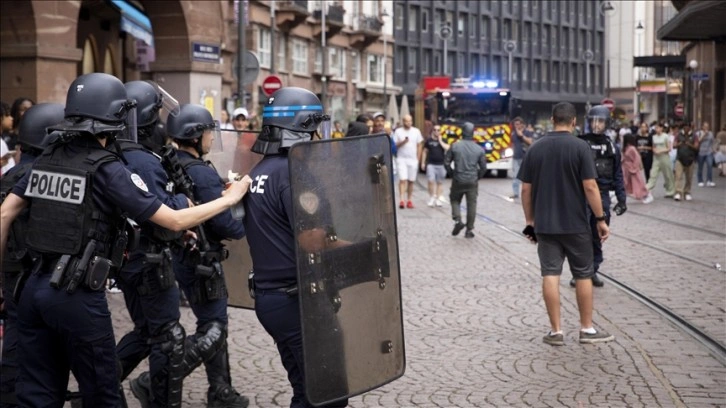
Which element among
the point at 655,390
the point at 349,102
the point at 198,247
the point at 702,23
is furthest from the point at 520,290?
the point at 349,102

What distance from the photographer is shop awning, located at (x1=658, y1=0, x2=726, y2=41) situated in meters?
32.2

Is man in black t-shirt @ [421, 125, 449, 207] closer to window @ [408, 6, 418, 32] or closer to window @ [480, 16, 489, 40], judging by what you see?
window @ [408, 6, 418, 32]

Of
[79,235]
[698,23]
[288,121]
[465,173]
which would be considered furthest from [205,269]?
[698,23]

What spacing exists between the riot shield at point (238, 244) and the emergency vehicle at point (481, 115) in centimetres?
3115

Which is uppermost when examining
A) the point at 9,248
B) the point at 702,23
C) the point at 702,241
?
the point at 702,23

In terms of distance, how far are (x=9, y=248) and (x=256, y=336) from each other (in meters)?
3.47

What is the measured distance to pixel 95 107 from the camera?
554 centimetres

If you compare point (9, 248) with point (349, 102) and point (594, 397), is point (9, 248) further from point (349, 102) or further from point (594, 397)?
point (349, 102)

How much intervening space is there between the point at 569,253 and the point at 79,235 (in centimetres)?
497

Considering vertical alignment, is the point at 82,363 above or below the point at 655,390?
above

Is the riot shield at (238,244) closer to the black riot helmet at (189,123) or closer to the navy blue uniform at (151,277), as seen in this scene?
the black riot helmet at (189,123)

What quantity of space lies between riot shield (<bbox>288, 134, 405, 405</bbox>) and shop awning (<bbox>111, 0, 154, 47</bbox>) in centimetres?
1677

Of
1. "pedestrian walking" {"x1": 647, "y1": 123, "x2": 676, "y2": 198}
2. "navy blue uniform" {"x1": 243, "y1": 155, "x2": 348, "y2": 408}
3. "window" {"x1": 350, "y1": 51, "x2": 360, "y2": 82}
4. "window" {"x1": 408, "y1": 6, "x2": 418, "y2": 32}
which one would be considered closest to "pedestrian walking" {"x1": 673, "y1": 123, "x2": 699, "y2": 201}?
"pedestrian walking" {"x1": 647, "y1": 123, "x2": 676, "y2": 198}

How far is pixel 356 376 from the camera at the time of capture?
536cm
